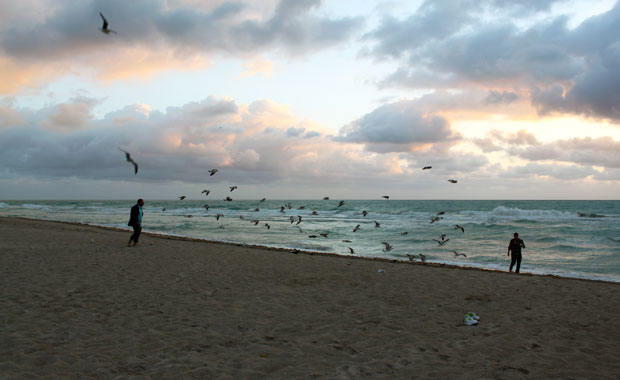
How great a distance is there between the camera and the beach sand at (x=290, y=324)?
5.34 m

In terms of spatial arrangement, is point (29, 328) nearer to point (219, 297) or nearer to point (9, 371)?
point (9, 371)

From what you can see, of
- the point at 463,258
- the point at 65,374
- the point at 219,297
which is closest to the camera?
the point at 65,374

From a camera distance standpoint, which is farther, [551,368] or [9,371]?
[551,368]

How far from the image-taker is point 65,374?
15.8ft

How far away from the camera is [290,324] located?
7.25 meters

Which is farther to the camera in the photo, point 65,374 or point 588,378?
point 588,378

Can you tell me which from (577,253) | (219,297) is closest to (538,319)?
(219,297)

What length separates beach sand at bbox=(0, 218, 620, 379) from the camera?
534 cm

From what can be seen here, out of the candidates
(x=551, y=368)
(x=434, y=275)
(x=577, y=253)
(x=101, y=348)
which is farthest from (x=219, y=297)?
(x=577, y=253)

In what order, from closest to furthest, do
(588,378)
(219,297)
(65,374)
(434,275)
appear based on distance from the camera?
(65,374)
(588,378)
(219,297)
(434,275)

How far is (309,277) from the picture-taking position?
1203 centimetres

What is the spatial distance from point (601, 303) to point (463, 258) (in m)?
10.2

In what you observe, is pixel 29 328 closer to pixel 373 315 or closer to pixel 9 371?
pixel 9 371

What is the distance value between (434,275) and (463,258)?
25.7ft
